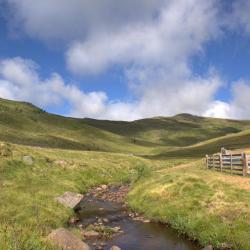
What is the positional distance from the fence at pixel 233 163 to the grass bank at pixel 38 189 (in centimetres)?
851

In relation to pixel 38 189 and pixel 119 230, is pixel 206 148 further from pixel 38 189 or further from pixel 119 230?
pixel 119 230

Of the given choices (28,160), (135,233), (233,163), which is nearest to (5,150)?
(28,160)

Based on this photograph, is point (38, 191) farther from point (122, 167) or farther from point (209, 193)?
point (122, 167)

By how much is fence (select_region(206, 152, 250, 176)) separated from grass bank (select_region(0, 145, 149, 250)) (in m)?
8.51

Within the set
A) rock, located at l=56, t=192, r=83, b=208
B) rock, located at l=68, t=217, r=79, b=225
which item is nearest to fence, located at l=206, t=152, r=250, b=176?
rock, located at l=56, t=192, r=83, b=208

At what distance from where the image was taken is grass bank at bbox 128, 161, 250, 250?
20.6 meters

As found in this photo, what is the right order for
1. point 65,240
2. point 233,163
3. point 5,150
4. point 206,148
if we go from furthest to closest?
point 206,148, point 5,150, point 233,163, point 65,240

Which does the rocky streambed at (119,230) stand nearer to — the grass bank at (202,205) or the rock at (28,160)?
the grass bank at (202,205)

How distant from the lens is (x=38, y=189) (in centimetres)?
3372

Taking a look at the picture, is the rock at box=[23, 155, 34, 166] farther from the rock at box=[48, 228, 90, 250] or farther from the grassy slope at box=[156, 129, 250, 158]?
the grassy slope at box=[156, 129, 250, 158]

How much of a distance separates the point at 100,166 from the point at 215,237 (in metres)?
36.4

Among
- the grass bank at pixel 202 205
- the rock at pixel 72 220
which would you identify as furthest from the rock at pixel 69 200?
the grass bank at pixel 202 205

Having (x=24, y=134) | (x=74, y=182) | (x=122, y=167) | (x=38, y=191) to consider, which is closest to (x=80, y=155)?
(x=122, y=167)

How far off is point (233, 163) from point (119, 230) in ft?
57.7
